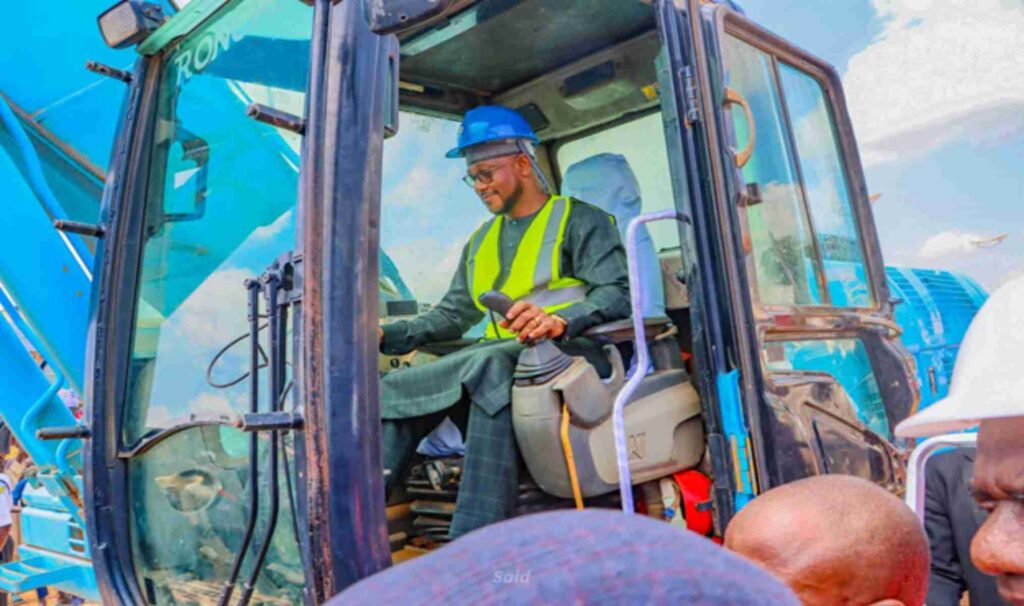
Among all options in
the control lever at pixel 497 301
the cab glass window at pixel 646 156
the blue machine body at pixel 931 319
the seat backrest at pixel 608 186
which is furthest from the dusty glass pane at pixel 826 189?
the blue machine body at pixel 931 319

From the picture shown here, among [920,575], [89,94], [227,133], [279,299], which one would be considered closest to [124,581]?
[279,299]

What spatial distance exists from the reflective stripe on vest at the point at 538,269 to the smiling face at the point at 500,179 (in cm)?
11

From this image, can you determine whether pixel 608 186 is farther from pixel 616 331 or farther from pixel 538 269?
pixel 616 331

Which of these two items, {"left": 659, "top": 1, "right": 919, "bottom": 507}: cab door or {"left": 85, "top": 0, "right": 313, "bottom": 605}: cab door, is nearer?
{"left": 85, "top": 0, "right": 313, "bottom": 605}: cab door

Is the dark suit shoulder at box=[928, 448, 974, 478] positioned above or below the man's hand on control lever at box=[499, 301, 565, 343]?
below

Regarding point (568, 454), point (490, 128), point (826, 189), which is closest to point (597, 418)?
point (568, 454)

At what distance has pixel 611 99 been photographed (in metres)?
3.02

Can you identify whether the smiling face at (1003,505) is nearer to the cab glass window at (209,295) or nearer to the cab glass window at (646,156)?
the cab glass window at (209,295)

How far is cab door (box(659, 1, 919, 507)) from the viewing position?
2.06m

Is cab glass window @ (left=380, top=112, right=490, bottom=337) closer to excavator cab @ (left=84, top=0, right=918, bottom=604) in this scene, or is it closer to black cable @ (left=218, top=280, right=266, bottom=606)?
excavator cab @ (left=84, top=0, right=918, bottom=604)

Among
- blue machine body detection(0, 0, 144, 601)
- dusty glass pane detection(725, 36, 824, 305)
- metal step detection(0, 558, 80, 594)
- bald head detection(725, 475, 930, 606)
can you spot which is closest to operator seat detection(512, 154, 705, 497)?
dusty glass pane detection(725, 36, 824, 305)

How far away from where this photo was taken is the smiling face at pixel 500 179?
2.70 metres

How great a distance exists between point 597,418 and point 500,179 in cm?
95

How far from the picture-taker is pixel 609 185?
2945 mm
